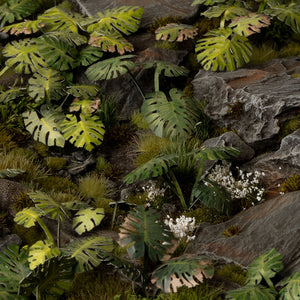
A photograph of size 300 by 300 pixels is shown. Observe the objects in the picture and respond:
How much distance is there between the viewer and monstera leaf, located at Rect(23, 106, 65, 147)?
7617mm

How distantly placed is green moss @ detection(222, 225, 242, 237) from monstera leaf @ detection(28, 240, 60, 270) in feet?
6.52

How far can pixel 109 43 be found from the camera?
324 inches

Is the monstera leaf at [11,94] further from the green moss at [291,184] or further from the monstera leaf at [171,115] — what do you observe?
the green moss at [291,184]

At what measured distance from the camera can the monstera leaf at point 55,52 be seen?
8.18m

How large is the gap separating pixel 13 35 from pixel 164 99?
3.78m

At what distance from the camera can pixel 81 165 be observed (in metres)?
7.70

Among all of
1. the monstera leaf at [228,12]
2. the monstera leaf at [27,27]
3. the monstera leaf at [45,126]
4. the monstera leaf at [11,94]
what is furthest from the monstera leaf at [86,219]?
the monstera leaf at [228,12]

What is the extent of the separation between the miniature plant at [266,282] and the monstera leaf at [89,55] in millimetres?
4727

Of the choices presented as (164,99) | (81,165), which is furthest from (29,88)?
(164,99)

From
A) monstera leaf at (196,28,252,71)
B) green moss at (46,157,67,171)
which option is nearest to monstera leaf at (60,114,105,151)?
green moss at (46,157,67,171)

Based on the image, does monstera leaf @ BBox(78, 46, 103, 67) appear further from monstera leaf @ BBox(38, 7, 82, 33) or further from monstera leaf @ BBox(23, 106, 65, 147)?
monstera leaf @ BBox(23, 106, 65, 147)

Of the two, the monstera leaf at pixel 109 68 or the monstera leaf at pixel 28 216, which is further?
the monstera leaf at pixel 109 68

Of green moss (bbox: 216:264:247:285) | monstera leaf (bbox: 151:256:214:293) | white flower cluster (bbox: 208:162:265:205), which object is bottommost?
white flower cluster (bbox: 208:162:265:205)

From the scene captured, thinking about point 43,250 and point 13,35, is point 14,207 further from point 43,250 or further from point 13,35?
point 13,35
